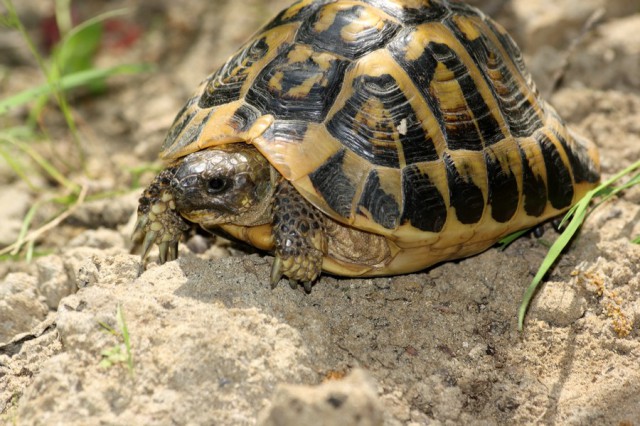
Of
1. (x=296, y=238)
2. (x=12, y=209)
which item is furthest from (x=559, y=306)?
(x=12, y=209)

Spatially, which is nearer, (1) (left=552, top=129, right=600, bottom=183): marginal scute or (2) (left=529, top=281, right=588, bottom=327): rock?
(2) (left=529, top=281, right=588, bottom=327): rock

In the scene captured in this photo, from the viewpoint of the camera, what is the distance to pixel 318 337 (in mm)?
2949

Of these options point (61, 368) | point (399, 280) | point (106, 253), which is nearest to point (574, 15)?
point (399, 280)

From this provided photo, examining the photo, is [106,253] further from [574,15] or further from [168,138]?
[574,15]

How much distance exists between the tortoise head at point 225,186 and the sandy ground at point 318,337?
8.4 inches

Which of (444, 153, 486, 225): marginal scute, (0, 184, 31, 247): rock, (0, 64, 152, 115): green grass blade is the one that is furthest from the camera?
(0, 184, 31, 247): rock

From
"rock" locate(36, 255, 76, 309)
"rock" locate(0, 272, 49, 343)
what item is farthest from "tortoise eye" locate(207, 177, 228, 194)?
"rock" locate(0, 272, 49, 343)

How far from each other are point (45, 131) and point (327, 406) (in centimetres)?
397

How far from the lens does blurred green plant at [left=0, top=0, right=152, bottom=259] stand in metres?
4.43

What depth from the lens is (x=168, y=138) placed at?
3.60m

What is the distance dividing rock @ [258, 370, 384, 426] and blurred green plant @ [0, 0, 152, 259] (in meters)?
2.37

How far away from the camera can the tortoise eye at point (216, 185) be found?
319 cm

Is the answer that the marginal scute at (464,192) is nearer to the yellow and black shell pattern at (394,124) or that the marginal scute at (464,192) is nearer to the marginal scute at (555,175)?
the yellow and black shell pattern at (394,124)

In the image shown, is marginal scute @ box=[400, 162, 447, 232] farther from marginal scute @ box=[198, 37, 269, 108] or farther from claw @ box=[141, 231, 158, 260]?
claw @ box=[141, 231, 158, 260]
